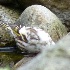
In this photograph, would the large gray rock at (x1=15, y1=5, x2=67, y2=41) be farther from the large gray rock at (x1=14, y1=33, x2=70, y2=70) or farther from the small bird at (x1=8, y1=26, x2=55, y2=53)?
the large gray rock at (x1=14, y1=33, x2=70, y2=70)

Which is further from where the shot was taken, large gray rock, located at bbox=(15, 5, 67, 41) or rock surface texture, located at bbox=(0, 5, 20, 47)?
large gray rock, located at bbox=(15, 5, 67, 41)

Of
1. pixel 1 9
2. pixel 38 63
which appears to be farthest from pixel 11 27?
pixel 38 63

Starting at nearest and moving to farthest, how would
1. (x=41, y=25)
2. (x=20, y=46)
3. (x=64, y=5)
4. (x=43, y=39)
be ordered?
(x=43, y=39)
(x=20, y=46)
(x=41, y=25)
(x=64, y=5)

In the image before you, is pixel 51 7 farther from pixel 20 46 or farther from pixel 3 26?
pixel 20 46

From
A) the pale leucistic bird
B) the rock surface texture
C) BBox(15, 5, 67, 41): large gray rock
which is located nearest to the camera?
the pale leucistic bird

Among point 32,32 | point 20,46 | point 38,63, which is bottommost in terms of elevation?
point 20,46

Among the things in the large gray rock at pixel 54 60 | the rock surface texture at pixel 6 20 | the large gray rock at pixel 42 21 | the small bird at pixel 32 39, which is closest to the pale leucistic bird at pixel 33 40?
the small bird at pixel 32 39

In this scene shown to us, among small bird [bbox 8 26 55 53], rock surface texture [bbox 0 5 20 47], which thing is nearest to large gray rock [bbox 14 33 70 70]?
small bird [bbox 8 26 55 53]

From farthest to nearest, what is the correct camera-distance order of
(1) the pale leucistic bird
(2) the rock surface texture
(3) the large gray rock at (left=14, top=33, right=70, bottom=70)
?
(2) the rock surface texture < (1) the pale leucistic bird < (3) the large gray rock at (left=14, top=33, right=70, bottom=70)
